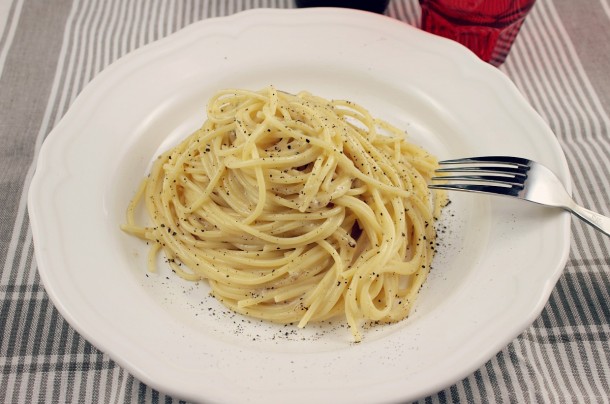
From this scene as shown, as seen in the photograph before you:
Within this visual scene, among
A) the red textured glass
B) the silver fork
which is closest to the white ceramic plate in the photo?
the silver fork

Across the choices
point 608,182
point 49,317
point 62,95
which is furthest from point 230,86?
point 608,182

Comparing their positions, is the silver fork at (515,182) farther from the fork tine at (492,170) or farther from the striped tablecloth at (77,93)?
the striped tablecloth at (77,93)

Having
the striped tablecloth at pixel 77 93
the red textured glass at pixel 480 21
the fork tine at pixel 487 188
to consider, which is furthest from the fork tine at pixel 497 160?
the red textured glass at pixel 480 21

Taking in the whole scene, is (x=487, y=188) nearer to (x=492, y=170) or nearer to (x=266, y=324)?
(x=492, y=170)

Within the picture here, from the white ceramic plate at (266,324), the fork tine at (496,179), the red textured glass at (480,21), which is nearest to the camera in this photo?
the white ceramic plate at (266,324)

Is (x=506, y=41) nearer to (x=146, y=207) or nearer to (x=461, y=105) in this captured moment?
(x=461, y=105)
